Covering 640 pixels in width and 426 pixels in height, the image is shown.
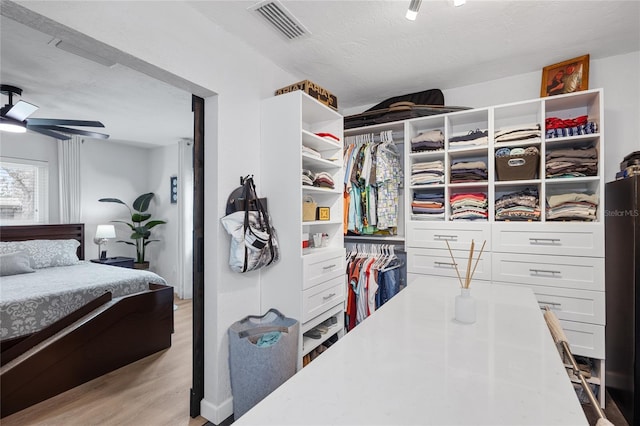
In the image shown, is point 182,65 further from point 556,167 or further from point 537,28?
point 556,167

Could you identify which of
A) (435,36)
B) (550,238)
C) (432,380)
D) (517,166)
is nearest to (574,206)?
(550,238)

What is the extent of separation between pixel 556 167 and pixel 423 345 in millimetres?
1994

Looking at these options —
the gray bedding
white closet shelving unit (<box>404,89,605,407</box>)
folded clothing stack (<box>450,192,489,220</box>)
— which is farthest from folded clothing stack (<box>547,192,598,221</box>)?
the gray bedding

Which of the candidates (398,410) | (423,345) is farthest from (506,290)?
(398,410)

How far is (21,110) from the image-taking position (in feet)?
8.56

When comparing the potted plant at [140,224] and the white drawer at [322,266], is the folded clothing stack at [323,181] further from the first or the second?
the potted plant at [140,224]

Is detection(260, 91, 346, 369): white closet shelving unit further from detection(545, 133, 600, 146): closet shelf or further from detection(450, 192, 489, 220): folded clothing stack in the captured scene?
detection(545, 133, 600, 146): closet shelf

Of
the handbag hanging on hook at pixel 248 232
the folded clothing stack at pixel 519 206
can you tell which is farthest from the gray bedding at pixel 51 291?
the folded clothing stack at pixel 519 206

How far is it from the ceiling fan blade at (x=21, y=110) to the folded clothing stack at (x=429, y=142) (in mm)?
3192

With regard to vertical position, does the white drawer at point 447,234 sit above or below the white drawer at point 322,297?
above

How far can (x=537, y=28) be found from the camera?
1.95 meters

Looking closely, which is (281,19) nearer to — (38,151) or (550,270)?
(550,270)

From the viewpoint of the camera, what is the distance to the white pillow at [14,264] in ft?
10.1

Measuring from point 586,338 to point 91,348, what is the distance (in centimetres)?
361
